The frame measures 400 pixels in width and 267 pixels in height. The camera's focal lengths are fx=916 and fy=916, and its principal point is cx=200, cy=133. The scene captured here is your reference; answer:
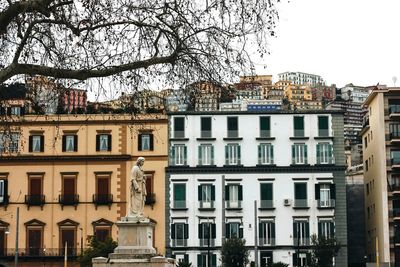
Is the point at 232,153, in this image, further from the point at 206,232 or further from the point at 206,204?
the point at 206,232

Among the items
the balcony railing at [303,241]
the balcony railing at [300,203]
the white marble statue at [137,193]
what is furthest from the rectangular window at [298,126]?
the white marble statue at [137,193]

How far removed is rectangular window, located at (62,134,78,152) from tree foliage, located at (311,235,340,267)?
67.2ft

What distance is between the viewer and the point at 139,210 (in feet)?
116

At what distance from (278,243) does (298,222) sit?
2384mm

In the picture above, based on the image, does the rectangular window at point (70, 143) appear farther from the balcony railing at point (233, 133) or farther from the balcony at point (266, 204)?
the balcony at point (266, 204)

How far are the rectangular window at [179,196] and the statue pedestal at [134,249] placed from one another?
39244 millimetres

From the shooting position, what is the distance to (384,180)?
76062mm

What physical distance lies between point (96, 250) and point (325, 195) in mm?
21325

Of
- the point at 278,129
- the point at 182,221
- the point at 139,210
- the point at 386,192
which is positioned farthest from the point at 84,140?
the point at 139,210

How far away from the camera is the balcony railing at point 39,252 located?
7169cm

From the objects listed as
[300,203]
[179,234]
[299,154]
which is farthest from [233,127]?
[179,234]

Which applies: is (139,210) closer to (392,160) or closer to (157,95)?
(157,95)

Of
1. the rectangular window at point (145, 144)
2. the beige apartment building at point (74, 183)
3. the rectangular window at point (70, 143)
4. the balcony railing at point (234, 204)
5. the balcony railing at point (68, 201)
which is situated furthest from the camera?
the balcony railing at point (234, 204)

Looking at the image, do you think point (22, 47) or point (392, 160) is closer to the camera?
point (22, 47)
